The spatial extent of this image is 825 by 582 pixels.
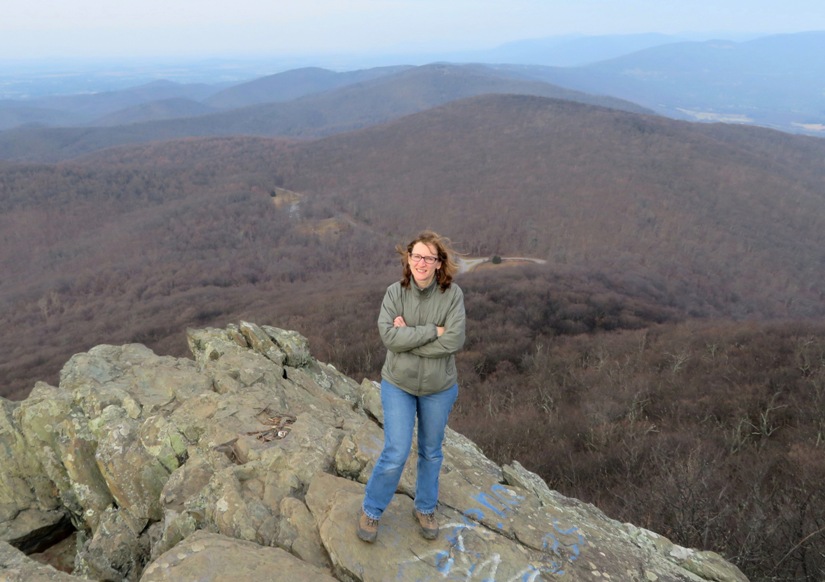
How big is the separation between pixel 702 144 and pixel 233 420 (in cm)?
16237

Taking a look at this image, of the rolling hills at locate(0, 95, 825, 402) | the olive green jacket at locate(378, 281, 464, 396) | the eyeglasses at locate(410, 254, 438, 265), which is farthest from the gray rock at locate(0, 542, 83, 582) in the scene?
the rolling hills at locate(0, 95, 825, 402)

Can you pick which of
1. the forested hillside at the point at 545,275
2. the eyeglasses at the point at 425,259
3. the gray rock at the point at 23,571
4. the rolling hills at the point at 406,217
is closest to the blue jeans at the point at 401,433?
the eyeglasses at the point at 425,259

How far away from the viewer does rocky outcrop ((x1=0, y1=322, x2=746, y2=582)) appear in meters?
5.54

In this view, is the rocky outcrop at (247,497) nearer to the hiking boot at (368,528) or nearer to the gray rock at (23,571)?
the gray rock at (23,571)

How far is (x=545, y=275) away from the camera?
67.5 m

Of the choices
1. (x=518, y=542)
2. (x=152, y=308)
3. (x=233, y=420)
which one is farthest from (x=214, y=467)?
(x=152, y=308)

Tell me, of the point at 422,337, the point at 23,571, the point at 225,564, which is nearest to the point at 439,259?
the point at 422,337

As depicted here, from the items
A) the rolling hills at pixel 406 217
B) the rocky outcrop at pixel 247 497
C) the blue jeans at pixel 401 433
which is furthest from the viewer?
the rolling hills at pixel 406 217

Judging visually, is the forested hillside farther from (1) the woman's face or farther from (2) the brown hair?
(1) the woman's face

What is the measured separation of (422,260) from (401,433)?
Result: 1.88m

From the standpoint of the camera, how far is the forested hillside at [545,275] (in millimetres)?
21672

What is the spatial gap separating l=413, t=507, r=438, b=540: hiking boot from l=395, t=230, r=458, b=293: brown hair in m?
2.75

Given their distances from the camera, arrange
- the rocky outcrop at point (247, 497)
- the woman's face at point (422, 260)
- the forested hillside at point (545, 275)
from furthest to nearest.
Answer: the forested hillside at point (545, 275), the rocky outcrop at point (247, 497), the woman's face at point (422, 260)

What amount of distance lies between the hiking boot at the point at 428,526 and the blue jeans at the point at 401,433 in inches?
23.6
